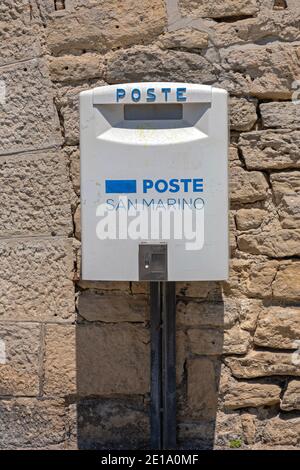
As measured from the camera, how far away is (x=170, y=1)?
2.71 meters

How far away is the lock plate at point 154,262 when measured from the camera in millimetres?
2385

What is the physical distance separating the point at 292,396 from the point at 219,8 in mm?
1634

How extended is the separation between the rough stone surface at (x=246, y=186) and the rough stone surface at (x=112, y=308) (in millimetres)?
589

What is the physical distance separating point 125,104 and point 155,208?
0.41 metres

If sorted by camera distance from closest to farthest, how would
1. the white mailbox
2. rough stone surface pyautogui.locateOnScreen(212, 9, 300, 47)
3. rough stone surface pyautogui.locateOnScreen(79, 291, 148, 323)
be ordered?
the white mailbox, rough stone surface pyautogui.locateOnScreen(212, 9, 300, 47), rough stone surface pyautogui.locateOnScreen(79, 291, 148, 323)

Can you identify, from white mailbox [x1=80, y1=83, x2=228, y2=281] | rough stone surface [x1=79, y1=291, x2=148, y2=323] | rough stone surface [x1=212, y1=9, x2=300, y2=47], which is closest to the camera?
white mailbox [x1=80, y1=83, x2=228, y2=281]

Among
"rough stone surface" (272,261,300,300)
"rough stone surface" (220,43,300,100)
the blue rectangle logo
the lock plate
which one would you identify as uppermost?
"rough stone surface" (220,43,300,100)

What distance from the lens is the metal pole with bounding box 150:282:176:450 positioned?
2.68 m

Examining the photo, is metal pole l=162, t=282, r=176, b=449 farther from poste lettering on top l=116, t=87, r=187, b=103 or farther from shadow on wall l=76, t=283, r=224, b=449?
poste lettering on top l=116, t=87, r=187, b=103

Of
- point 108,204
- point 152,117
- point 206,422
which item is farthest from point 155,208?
point 206,422

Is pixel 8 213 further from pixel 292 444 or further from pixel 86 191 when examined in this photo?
pixel 292 444

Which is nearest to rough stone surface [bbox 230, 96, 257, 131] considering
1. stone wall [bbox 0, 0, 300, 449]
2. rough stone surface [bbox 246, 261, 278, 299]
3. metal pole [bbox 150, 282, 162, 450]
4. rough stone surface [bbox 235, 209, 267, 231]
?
stone wall [bbox 0, 0, 300, 449]

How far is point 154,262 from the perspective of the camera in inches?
94.0

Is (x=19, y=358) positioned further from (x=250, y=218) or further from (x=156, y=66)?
(x=156, y=66)
